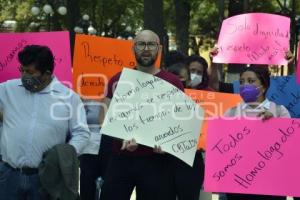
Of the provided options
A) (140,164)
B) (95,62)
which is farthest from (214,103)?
(95,62)

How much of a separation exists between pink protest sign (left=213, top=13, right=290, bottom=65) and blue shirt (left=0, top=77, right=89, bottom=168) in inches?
83.8

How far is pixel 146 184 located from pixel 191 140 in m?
0.45

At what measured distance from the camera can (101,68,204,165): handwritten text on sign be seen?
14.6 feet

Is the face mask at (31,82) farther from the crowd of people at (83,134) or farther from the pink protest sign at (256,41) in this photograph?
the pink protest sign at (256,41)

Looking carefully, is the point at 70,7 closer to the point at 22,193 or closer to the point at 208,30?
the point at 208,30

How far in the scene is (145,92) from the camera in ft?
14.9

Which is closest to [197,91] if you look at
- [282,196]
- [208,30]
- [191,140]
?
[191,140]

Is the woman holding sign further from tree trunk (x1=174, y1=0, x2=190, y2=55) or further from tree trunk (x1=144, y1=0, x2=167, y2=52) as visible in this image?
tree trunk (x1=174, y1=0, x2=190, y2=55)

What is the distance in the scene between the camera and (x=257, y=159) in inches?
177

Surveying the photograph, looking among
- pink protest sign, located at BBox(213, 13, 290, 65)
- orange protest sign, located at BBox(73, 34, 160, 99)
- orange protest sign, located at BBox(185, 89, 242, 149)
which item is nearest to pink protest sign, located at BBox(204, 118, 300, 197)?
orange protest sign, located at BBox(185, 89, 242, 149)

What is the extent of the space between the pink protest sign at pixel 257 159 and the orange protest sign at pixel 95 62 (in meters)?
1.62

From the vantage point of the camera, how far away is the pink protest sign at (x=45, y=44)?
5215 mm

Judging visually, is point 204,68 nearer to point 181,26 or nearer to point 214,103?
point 214,103

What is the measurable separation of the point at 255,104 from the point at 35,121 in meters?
1.58
